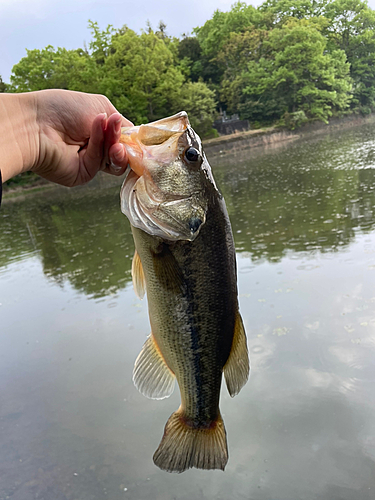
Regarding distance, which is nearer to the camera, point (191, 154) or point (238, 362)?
point (191, 154)

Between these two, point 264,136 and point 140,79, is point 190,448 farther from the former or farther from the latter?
point 140,79

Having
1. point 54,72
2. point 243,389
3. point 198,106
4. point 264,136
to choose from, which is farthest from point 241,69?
point 243,389

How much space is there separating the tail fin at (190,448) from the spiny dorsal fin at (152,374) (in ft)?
0.54

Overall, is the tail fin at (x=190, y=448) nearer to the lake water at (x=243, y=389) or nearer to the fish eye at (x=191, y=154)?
the fish eye at (x=191, y=154)

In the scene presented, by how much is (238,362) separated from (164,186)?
0.92 meters

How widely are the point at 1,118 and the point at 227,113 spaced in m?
49.2

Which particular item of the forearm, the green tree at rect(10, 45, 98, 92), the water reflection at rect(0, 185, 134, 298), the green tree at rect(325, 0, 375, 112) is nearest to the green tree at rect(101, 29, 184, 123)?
the green tree at rect(10, 45, 98, 92)

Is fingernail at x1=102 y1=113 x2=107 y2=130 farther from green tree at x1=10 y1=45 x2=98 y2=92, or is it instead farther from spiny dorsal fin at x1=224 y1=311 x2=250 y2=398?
green tree at x1=10 y1=45 x2=98 y2=92

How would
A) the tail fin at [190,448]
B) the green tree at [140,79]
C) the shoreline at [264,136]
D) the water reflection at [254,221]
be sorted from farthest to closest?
the green tree at [140,79] → the shoreline at [264,136] → the water reflection at [254,221] → the tail fin at [190,448]

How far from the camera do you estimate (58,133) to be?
6.15ft

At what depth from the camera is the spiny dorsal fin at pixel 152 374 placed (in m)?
1.93

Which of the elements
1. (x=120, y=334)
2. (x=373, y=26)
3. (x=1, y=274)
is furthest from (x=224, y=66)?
(x=120, y=334)

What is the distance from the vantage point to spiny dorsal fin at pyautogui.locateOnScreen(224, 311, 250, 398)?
188cm

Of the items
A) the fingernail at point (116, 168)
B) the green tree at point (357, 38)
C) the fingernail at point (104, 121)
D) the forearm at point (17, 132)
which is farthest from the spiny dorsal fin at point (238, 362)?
the green tree at point (357, 38)
